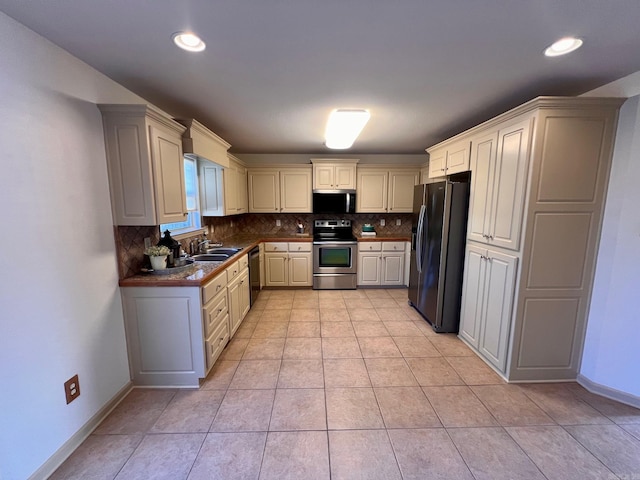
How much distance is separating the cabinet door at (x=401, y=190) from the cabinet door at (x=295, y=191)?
140 centimetres

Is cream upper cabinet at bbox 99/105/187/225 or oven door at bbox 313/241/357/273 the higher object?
cream upper cabinet at bbox 99/105/187/225

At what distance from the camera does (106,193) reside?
1841mm

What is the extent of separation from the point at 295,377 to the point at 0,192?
6.87 feet

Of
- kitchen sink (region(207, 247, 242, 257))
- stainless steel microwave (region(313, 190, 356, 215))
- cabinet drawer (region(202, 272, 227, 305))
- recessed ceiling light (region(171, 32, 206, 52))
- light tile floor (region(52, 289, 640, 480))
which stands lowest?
light tile floor (region(52, 289, 640, 480))

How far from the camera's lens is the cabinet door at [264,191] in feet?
14.6

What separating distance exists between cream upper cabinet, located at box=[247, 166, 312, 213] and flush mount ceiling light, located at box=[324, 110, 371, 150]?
A: 128 cm

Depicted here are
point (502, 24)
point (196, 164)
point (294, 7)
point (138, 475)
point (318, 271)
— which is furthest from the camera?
point (318, 271)

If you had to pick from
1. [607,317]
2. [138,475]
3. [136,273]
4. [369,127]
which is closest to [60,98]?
[136,273]

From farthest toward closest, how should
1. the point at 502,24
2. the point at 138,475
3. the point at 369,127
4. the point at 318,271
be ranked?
the point at 318,271
the point at 369,127
the point at 138,475
the point at 502,24

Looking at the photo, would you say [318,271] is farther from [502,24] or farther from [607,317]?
[502,24]

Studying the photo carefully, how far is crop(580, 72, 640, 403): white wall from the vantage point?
1794mm

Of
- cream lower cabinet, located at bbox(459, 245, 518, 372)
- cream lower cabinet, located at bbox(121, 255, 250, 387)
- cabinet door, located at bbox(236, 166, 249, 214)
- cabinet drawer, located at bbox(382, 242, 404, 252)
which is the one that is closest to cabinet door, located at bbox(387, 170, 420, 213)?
cabinet drawer, located at bbox(382, 242, 404, 252)

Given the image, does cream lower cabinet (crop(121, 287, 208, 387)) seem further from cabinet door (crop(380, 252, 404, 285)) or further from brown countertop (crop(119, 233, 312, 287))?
cabinet door (crop(380, 252, 404, 285))

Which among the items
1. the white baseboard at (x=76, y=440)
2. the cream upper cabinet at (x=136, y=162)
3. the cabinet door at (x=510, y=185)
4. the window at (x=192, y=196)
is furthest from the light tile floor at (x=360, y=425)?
the window at (x=192, y=196)
